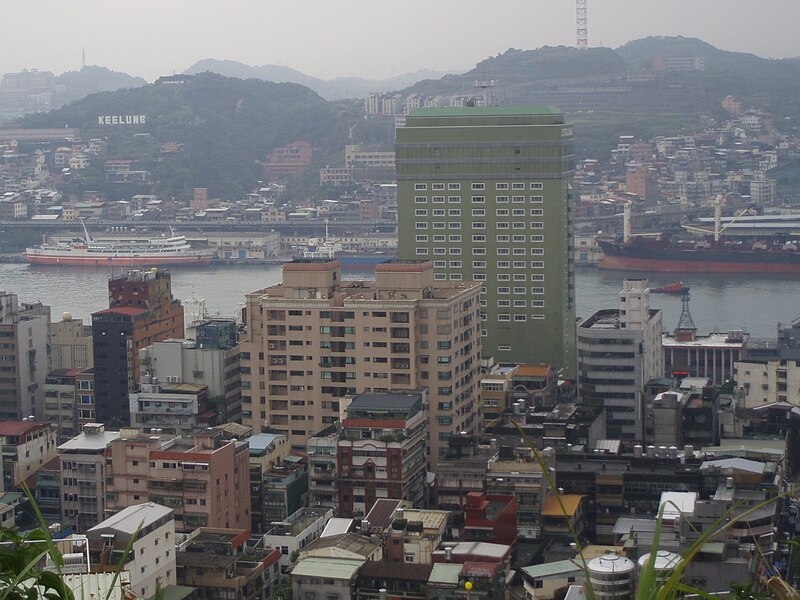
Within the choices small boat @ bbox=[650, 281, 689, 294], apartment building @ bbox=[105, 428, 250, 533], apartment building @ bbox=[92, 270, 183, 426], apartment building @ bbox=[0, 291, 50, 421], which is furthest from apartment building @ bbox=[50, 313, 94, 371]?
small boat @ bbox=[650, 281, 689, 294]

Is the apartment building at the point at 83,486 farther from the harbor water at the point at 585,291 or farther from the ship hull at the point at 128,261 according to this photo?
the ship hull at the point at 128,261

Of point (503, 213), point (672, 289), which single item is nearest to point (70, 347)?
point (503, 213)

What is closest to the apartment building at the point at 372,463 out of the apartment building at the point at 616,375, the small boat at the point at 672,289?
the apartment building at the point at 616,375

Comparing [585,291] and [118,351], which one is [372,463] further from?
[585,291]

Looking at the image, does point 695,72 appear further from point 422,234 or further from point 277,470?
point 277,470

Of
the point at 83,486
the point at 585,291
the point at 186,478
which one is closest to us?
the point at 186,478
